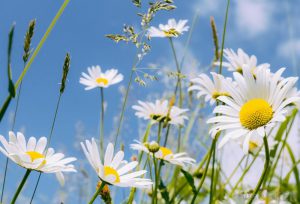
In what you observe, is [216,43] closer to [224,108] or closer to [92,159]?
[224,108]

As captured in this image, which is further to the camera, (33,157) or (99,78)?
(99,78)

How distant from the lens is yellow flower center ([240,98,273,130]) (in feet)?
2.85

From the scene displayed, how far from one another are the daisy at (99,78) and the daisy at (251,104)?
2.71 feet

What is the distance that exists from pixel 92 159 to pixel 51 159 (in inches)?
3.0

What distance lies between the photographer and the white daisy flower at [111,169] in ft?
2.26

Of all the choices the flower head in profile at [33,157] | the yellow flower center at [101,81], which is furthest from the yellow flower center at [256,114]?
the yellow flower center at [101,81]

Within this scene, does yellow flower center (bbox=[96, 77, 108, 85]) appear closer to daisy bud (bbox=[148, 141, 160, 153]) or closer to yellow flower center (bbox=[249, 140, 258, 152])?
yellow flower center (bbox=[249, 140, 258, 152])

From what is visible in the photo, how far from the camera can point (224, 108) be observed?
90 centimetres

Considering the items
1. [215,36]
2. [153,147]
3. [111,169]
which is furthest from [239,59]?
[111,169]

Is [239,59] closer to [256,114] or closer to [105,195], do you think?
[256,114]

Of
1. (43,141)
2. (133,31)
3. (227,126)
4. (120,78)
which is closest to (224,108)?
(227,126)

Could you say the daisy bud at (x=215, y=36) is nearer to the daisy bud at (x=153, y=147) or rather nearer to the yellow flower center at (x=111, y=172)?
the daisy bud at (x=153, y=147)

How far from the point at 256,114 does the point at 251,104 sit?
0.14 ft

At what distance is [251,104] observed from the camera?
0.91 metres
